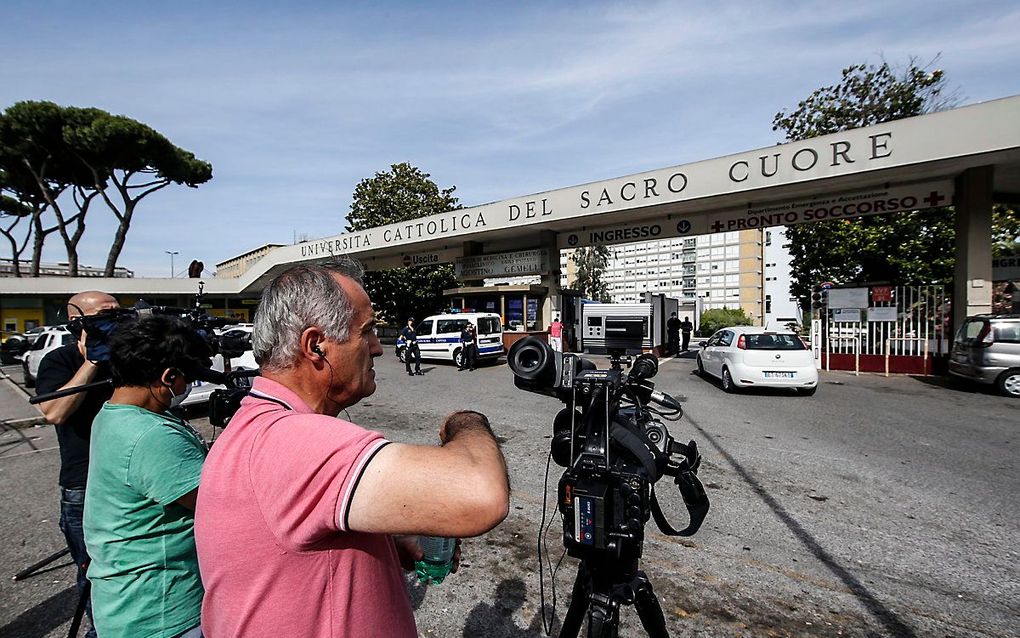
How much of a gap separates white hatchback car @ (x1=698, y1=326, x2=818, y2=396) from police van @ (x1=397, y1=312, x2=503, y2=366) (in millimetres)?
7510

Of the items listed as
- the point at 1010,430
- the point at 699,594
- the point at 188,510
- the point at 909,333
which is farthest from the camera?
the point at 909,333

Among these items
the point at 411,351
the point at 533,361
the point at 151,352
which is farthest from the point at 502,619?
the point at 411,351

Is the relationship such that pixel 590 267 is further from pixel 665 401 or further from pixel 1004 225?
pixel 665 401

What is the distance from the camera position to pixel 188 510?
1599 millimetres

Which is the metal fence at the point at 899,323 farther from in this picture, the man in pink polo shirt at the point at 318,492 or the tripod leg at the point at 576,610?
the man in pink polo shirt at the point at 318,492

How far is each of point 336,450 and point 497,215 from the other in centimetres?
1710

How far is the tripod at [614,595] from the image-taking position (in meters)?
1.62

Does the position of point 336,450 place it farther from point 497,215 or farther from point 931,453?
point 497,215

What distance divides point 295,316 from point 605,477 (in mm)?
1070

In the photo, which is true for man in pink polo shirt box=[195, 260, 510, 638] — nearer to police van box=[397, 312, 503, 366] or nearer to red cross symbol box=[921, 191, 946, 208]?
police van box=[397, 312, 503, 366]

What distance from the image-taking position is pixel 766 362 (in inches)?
383

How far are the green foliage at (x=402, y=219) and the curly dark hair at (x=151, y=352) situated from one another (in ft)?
86.5

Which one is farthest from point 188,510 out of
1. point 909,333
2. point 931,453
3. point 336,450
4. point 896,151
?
point 909,333

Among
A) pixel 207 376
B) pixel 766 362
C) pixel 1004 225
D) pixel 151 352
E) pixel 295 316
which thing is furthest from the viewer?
pixel 1004 225
